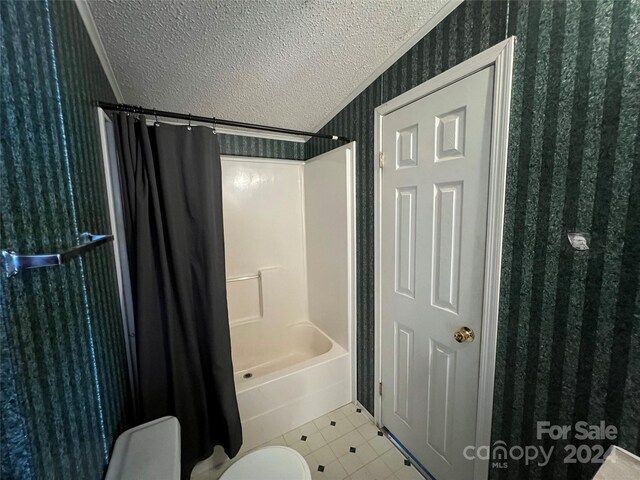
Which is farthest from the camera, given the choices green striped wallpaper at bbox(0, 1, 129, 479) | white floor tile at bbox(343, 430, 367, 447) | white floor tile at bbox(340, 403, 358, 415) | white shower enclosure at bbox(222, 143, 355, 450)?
white floor tile at bbox(340, 403, 358, 415)

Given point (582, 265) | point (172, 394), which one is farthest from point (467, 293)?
point (172, 394)

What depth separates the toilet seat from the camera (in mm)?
1019

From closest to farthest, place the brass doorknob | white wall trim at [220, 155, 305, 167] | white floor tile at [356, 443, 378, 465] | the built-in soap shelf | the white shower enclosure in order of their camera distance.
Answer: the brass doorknob, white floor tile at [356, 443, 378, 465], the white shower enclosure, white wall trim at [220, 155, 305, 167], the built-in soap shelf

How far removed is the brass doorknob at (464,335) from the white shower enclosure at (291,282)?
83cm

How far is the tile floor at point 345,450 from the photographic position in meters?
1.45

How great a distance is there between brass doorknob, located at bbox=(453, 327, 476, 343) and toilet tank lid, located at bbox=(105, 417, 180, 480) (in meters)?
1.22

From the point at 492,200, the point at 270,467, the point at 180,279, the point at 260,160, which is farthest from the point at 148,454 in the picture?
the point at 260,160

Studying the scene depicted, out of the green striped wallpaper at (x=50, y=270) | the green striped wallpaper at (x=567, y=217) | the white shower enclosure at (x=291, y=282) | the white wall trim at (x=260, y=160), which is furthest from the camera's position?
the white wall trim at (x=260, y=160)

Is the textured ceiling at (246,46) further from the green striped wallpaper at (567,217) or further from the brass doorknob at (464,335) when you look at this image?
the brass doorknob at (464,335)

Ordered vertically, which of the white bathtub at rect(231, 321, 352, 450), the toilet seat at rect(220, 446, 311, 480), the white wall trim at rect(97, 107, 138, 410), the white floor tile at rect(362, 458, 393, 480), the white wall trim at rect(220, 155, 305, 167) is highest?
the white wall trim at rect(220, 155, 305, 167)

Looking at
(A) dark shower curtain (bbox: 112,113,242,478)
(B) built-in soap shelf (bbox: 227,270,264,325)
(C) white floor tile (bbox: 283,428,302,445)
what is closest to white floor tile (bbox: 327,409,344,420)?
(C) white floor tile (bbox: 283,428,302,445)

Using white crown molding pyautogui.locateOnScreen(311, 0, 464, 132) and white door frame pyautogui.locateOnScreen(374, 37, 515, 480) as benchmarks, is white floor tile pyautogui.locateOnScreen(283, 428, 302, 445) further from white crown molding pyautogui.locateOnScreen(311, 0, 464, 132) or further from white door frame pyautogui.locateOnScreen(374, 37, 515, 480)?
white crown molding pyautogui.locateOnScreen(311, 0, 464, 132)

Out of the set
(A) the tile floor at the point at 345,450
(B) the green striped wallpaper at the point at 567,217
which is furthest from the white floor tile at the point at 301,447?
(B) the green striped wallpaper at the point at 567,217

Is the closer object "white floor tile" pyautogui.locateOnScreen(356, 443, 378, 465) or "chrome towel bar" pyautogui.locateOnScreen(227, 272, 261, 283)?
"white floor tile" pyautogui.locateOnScreen(356, 443, 378, 465)
